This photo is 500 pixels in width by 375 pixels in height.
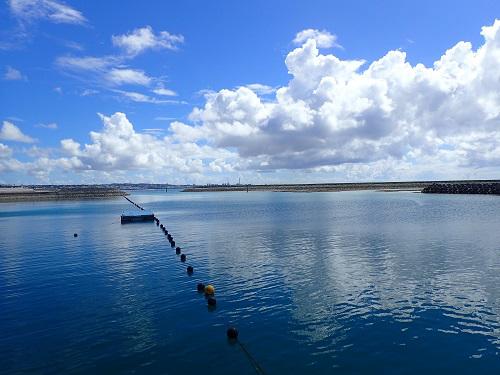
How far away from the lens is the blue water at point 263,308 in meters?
19.4

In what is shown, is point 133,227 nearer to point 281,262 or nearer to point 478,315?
point 281,262

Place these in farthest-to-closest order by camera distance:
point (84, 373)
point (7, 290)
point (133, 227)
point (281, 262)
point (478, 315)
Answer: point (133, 227) → point (281, 262) → point (7, 290) → point (478, 315) → point (84, 373)

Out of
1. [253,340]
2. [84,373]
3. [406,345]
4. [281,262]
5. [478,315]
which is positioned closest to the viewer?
[84,373]

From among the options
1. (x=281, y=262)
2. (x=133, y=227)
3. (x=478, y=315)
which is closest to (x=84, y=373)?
(x=478, y=315)

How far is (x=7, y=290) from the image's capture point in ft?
110

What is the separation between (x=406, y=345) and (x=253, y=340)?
25.4 ft

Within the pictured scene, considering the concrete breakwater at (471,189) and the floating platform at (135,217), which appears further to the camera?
the concrete breakwater at (471,189)

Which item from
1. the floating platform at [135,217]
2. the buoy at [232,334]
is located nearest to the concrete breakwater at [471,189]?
the floating platform at [135,217]

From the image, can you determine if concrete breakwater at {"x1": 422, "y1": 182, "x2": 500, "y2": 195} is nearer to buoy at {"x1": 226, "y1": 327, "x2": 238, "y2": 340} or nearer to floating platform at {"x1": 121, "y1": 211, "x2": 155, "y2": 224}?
floating platform at {"x1": 121, "y1": 211, "x2": 155, "y2": 224}

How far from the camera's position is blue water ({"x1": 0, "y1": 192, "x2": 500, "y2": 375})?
19.4 metres

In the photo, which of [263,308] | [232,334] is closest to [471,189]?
[263,308]

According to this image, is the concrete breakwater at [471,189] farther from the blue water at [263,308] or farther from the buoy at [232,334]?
the buoy at [232,334]

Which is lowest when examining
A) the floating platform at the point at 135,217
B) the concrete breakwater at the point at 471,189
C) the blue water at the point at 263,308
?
the blue water at the point at 263,308

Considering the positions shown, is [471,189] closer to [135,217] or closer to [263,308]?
[135,217]
